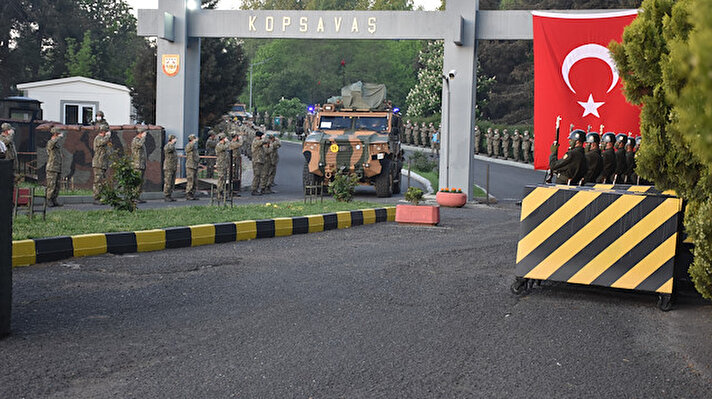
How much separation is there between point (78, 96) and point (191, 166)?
13.7m

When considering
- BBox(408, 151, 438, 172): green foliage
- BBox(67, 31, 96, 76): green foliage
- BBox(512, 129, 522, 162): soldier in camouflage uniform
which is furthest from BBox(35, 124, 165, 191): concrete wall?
BBox(512, 129, 522, 162): soldier in camouflage uniform

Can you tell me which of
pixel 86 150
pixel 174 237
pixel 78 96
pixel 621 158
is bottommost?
pixel 174 237

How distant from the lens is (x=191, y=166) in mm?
20312

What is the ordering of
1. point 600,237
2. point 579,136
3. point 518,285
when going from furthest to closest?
point 579,136
point 518,285
point 600,237

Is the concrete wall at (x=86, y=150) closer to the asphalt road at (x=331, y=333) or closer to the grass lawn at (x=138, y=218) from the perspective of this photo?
the grass lawn at (x=138, y=218)

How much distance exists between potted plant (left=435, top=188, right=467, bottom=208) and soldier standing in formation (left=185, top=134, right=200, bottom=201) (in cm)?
600

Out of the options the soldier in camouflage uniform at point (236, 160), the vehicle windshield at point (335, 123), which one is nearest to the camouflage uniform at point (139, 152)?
the soldier in camouflage uniform at point (236, 160)

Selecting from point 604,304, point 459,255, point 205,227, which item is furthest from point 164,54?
point 604,304

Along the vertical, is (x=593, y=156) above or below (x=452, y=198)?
above

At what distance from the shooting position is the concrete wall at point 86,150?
824 inches

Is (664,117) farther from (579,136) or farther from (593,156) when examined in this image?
→ (593,156)

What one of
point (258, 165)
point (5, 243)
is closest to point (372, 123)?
point (258, 165)

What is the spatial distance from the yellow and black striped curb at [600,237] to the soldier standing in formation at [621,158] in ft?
23.4

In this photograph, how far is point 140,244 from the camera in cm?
1065
